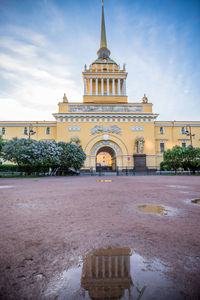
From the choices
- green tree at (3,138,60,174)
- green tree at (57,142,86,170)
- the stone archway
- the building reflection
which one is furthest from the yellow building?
the building reflection

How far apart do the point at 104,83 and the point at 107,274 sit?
29894 millimetres

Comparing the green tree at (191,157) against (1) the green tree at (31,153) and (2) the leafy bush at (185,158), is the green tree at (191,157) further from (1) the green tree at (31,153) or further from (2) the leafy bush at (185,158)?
(1) the green tree at (31,153)

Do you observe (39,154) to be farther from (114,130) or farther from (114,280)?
(114,280)

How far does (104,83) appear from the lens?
92.0 feet

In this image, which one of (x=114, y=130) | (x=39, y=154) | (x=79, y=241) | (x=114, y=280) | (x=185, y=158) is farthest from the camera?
(x=114, y=130)

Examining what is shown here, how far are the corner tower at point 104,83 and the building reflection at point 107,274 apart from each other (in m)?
26.3

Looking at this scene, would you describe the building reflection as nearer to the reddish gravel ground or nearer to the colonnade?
the reddish gravel ground

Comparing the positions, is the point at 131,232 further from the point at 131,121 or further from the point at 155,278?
the point at 131,121

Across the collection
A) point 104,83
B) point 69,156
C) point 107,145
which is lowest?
point 69,156

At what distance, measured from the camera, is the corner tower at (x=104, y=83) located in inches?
1053

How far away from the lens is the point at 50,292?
0.77m

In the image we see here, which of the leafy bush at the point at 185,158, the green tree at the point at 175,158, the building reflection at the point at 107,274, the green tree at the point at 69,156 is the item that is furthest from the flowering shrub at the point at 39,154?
the building reflection at the point at 107,274

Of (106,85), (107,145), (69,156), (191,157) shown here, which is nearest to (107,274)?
(69,156)

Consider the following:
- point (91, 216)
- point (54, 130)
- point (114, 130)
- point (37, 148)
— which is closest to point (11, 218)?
point (91, 216)
